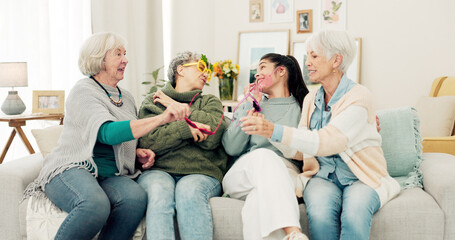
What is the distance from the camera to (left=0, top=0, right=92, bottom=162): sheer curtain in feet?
11.7

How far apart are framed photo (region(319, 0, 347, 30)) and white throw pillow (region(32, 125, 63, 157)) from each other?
299cm

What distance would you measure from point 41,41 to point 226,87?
1.86m

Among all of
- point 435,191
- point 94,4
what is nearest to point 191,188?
point 435,191

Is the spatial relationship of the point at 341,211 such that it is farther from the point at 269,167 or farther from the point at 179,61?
Result: the point at 179,61

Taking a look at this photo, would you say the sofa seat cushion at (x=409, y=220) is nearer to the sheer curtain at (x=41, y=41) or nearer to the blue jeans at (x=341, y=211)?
the blue jeans at (x=341, y=211)

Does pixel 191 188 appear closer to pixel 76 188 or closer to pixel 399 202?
pixel 76 188

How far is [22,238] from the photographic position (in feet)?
6.43

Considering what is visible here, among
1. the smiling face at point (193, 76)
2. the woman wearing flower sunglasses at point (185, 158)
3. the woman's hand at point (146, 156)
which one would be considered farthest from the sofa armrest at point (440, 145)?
the woman's hand at point (146, 156)

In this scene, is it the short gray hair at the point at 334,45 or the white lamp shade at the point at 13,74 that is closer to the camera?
the short gray hair at the point at 334,45

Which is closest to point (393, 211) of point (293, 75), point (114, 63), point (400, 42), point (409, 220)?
point (409, 220)

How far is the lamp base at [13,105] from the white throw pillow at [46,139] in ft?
3.97

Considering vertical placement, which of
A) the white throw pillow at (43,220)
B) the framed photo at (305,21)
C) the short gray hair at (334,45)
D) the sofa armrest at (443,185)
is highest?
the framed photo at (305,21)

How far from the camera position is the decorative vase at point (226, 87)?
15.4 feet

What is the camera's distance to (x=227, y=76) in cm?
467
